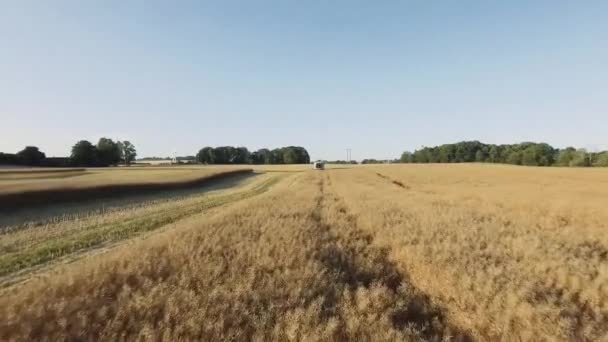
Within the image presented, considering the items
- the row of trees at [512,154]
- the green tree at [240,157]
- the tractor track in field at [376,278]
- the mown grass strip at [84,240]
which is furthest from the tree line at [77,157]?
the row of trees at [512,154]

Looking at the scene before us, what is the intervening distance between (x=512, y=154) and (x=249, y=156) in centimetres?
10612

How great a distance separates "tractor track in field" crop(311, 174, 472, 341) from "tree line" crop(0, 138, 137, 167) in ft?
370

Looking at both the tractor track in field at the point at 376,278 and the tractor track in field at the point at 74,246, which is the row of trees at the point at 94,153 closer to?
the tractor track in field at the point at 74,246

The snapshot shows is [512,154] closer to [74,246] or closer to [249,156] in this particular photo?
[249,156]

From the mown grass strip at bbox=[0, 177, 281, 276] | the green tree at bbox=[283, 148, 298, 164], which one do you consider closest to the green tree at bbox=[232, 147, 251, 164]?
the green tree at bbox=[283, 148, 298, 164]

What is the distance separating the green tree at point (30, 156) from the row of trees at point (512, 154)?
14462 cm

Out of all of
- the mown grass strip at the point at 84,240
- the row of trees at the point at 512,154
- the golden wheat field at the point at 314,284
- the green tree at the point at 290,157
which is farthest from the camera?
the green tree at the point at 290,157

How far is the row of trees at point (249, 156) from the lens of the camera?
509 feet

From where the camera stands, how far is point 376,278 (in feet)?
25.3

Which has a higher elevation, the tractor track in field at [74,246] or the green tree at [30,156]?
the green tree at [30,156]

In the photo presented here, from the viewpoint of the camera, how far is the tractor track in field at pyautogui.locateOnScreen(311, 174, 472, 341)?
19.3 feet

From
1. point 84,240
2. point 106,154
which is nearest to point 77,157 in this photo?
point 106,154

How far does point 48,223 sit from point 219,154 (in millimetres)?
141878

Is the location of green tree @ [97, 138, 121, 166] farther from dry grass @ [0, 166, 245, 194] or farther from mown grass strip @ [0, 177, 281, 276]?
mown grass strip @ [0, 177, 281, 276]
